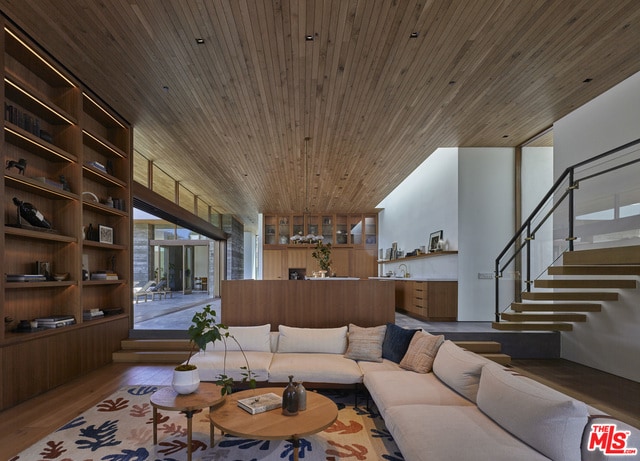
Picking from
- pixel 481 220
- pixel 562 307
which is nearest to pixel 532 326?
pixel 562 307

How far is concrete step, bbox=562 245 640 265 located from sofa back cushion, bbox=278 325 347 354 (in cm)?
272

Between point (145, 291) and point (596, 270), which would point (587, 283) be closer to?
point (596, 270)

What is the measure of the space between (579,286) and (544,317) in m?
0.72

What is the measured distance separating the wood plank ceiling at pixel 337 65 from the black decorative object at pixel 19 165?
1.20 meters

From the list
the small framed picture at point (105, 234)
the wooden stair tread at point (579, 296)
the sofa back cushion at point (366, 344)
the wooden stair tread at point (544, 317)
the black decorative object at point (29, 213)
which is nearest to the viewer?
the black decorative object at point (29, 213)

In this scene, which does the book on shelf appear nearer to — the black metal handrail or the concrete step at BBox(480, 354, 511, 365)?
the concrete step at BBox(480, 354, 511, 365)

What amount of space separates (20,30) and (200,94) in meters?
1.72

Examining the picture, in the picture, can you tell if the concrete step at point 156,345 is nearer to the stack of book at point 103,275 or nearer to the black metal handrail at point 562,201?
the stack of book at point 103,275

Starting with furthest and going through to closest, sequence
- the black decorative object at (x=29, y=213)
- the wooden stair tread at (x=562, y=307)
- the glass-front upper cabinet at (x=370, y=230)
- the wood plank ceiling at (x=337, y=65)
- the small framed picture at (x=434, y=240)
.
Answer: the glass-front upper cabinet at (x=370, y=230)
the small framed picture at (x=434, y=240)
the wooden stair tread at (x=562, y=307)
the black decorative object at (x=29, y=213)
the wood plank ceiling at (x=337, y=65)

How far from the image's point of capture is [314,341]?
4.16 m

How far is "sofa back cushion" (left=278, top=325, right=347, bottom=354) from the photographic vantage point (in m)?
4.14

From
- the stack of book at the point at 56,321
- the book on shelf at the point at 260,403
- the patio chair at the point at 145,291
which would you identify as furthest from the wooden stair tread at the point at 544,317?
the patio chair at the point at 145,291

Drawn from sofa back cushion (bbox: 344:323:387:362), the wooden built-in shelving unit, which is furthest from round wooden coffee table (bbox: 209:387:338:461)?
the wooden built-in shelving unit

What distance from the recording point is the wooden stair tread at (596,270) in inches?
154
